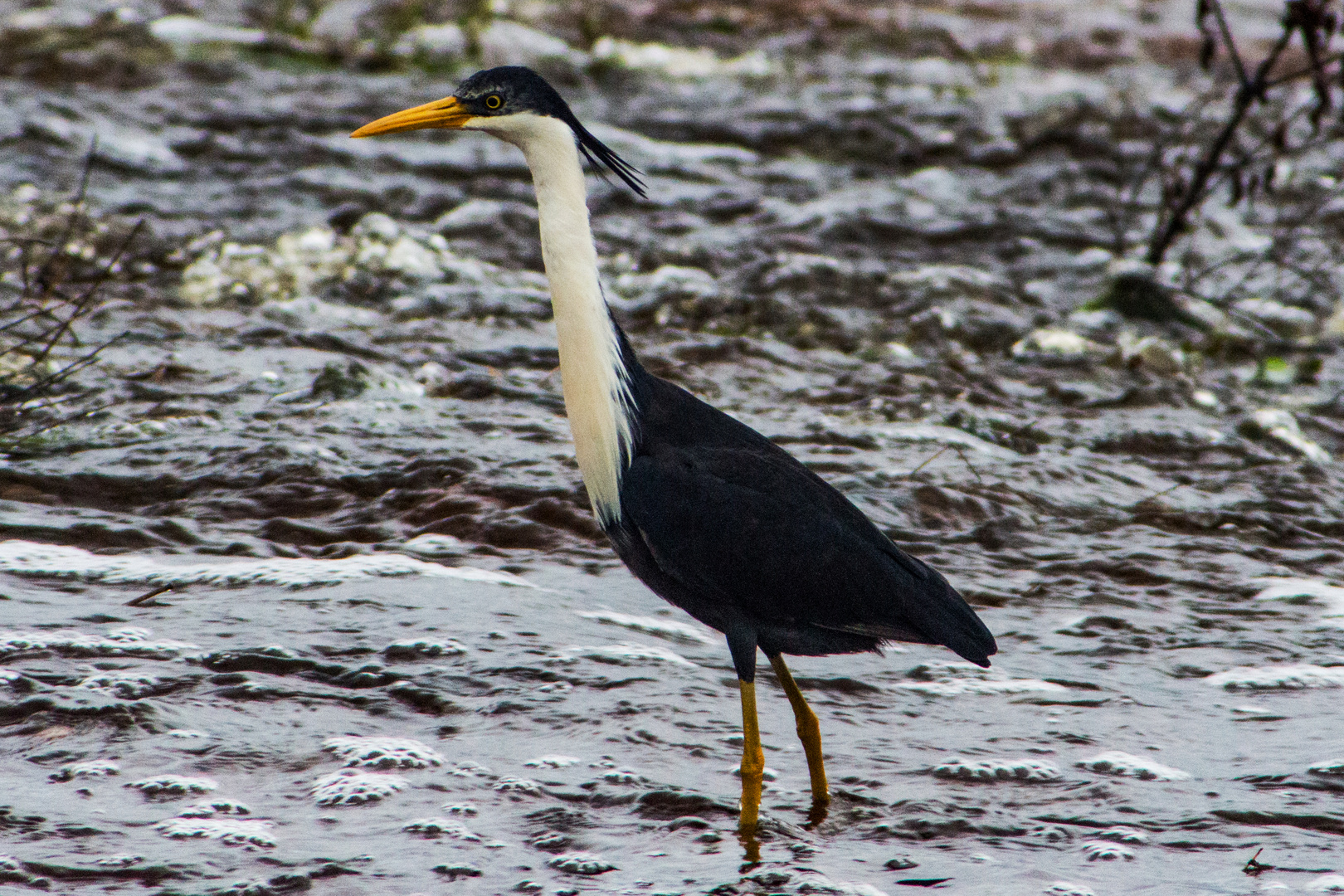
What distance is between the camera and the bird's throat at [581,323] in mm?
3596

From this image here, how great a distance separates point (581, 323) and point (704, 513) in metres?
0.56

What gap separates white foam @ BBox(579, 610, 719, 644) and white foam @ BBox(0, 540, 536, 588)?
0.99ft

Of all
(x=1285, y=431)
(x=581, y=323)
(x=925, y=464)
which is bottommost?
(x=925, y=464)

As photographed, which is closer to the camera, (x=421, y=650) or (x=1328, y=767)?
(x=1328, y=767)

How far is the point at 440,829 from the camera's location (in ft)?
11.0

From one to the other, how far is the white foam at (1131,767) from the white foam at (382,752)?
1.67 meters

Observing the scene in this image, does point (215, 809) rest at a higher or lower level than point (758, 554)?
lower

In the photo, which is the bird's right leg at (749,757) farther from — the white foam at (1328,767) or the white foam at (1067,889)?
the white foam at (1328,767)

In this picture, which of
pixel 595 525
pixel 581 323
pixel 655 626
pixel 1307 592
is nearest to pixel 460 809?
pixel 581 323

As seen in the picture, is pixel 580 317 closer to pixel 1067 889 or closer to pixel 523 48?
pixel 1067 889

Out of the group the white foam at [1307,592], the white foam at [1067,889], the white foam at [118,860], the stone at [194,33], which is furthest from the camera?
the stone at [194,33]

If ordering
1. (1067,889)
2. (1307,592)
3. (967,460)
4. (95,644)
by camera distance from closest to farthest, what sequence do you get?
(1067,889) < (95,644) < (1307,592) < (967,460)

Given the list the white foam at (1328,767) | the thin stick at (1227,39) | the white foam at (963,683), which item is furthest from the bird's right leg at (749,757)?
the thin stick at (1227,39)

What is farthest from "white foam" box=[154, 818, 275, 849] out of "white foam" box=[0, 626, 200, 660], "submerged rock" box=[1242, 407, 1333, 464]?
"submerged rock" box=[1242, 407, 1333, 464]
